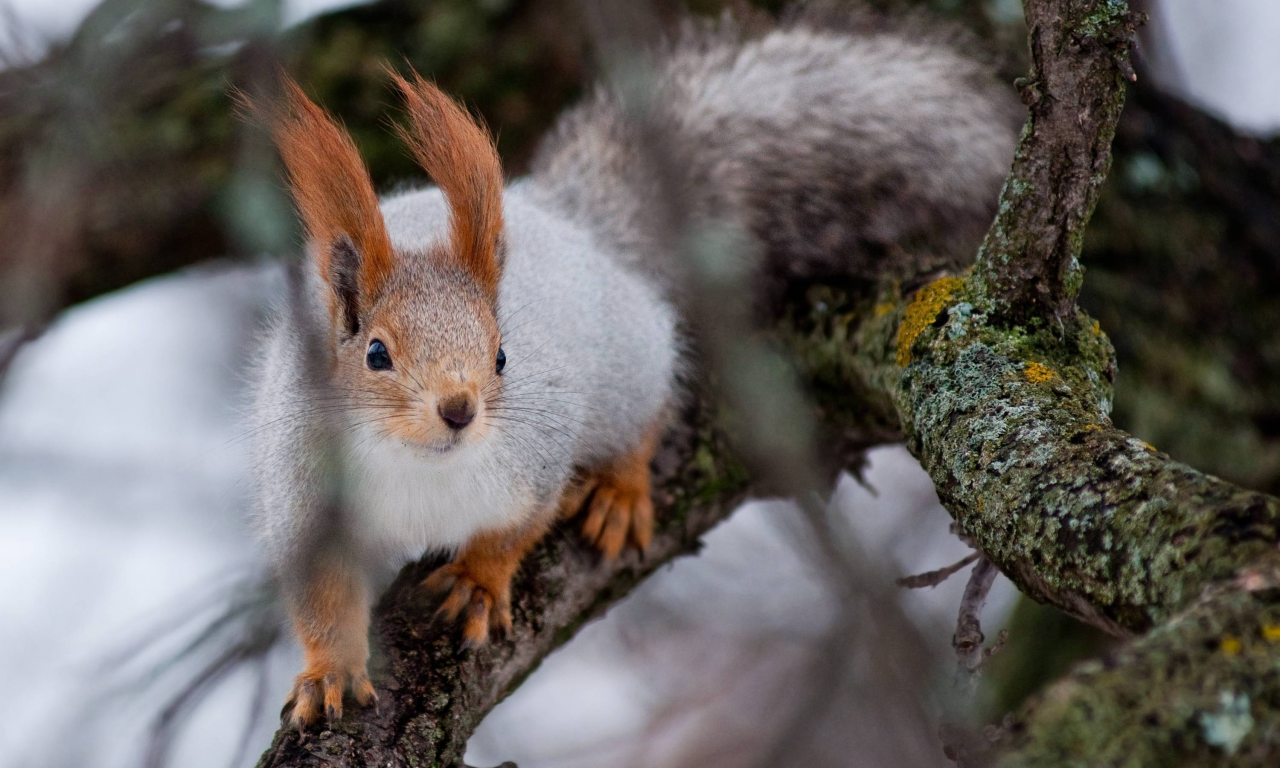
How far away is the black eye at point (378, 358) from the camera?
5.97 feet

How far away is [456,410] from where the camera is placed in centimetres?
169

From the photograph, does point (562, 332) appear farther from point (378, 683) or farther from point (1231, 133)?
point (1231, 133)

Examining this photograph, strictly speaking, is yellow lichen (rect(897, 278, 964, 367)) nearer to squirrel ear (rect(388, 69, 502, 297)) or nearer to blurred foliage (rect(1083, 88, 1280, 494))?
squirrel ear (rect(388, 69, 502, 297))

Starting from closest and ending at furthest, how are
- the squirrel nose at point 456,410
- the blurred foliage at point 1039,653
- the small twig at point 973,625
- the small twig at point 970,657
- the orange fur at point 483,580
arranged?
1. the small twig at point 970,657
2. the small twig at point 973,625
3. the squirrel nose at point 456,410
4. the orange fur at point 483,580
5. the blurred foliage at point 1039,653

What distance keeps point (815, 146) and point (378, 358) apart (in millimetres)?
1334

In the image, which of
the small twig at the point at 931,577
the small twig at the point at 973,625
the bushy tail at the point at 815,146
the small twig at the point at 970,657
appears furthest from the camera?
the bushy tail at the point at 815,146

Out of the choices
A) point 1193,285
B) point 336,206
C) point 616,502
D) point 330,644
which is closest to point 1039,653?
point 1193,285

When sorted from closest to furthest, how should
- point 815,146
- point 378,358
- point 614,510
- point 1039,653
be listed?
point 378,358, point 614,510, point 815,146, point 1039,653

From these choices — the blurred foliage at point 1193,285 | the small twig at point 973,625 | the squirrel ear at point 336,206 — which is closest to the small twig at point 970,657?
the small twig at point 973,625

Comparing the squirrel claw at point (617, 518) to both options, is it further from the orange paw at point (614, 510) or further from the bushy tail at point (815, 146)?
the bushy tail at point (815, 146)

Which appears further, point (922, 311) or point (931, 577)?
point (922, 311)

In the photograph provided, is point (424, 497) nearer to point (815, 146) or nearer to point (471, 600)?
point (471, 600)

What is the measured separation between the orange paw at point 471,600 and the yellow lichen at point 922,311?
0.87 meters

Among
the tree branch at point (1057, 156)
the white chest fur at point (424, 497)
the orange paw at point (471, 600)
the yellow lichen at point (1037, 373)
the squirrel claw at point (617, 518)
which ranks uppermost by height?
the tree branch at point (1057, 156)
